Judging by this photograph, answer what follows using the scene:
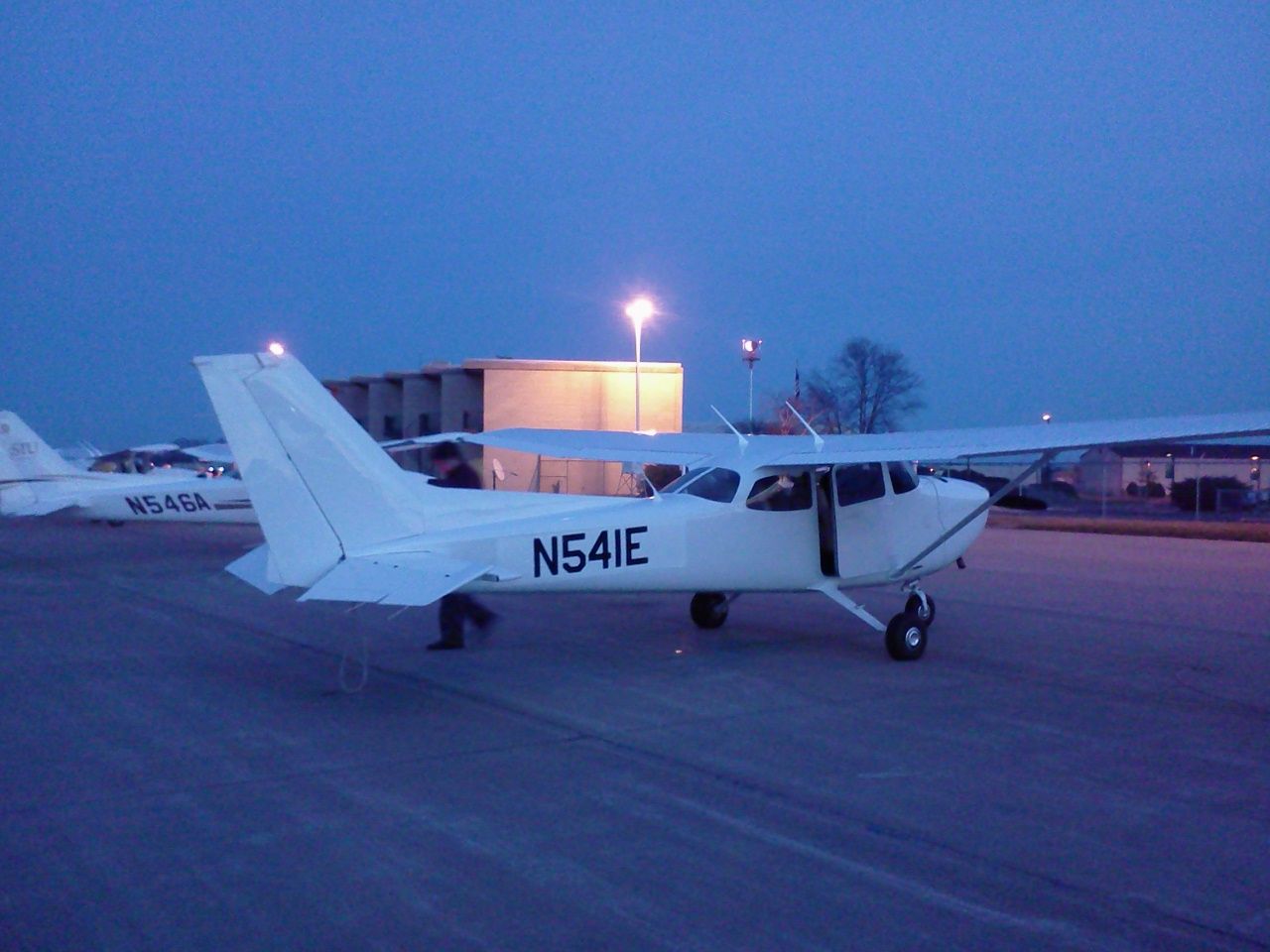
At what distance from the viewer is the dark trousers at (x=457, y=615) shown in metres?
10.7

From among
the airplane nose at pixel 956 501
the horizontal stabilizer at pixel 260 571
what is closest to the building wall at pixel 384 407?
the airplane nose at pixel 956 501

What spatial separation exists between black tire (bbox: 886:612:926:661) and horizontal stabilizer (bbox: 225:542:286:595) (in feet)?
18.5

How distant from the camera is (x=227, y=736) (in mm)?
7535

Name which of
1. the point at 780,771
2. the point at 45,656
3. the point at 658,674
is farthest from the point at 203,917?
the point at 45,656

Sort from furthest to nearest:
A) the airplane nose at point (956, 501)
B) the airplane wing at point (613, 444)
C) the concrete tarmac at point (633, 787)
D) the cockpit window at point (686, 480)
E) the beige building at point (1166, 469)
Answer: the beige building at point (1166, 469), the airplane wing at point (613, 444), the airplane nose at point (956, 501), the cockpit window at point (686, 480), the concrete tarmac at point (633, 787)

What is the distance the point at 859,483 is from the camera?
36.4 feet

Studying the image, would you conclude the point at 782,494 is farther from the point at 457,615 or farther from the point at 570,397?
the point at 570,397

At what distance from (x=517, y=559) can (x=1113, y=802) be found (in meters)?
4.54

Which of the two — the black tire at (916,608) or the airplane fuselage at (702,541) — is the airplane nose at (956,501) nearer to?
the airplane fuselage at (702,541)

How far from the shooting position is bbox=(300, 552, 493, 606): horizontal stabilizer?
24.1 feet

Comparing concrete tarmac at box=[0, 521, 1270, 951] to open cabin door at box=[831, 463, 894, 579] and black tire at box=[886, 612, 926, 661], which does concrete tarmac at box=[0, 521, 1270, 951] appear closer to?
black tire at box=[886, 612, 926, 661]

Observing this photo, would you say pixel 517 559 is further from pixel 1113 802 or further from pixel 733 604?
pixel 733 604

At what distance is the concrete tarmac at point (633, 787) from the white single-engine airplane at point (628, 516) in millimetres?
952

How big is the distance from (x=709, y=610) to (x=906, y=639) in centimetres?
244
